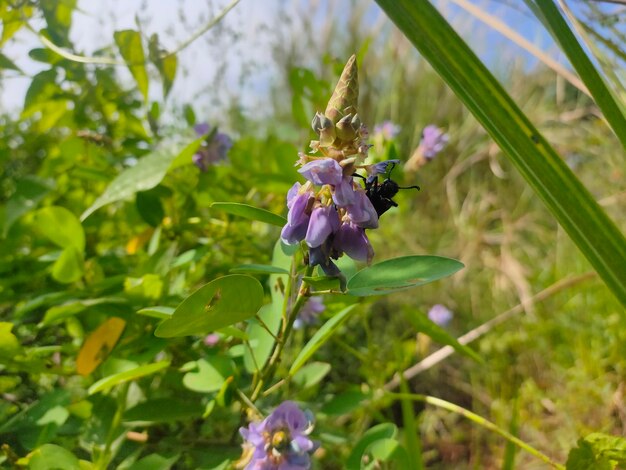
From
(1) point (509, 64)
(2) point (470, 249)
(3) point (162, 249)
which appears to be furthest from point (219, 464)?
(1) point (509, 64)

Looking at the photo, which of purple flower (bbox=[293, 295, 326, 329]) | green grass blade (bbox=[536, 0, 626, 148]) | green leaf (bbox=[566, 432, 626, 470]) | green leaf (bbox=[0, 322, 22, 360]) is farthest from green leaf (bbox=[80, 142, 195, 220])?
green leaf (bbox=[566, 432, 626, 470])

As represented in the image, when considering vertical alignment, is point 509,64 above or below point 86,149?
below

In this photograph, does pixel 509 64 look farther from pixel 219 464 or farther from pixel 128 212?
pixel 219 464

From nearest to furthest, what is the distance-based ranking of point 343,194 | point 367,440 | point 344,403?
point 343,194 < point 367,440 < point 344,403

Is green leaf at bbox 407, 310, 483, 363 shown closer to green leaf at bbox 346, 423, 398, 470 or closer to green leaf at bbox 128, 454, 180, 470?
green leaf at bbox 346, 423, 398, 470

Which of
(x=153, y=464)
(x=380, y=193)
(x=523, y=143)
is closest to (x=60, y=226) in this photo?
(x=153, y=464)

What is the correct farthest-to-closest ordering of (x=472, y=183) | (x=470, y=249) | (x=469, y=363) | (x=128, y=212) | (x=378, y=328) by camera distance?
(x=472, y=183) → (x=470, y=249) → (x=378, y=328) → (x=469, y=363) → (x=128, y=212)

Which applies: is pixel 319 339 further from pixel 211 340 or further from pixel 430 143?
pixel 430 143
